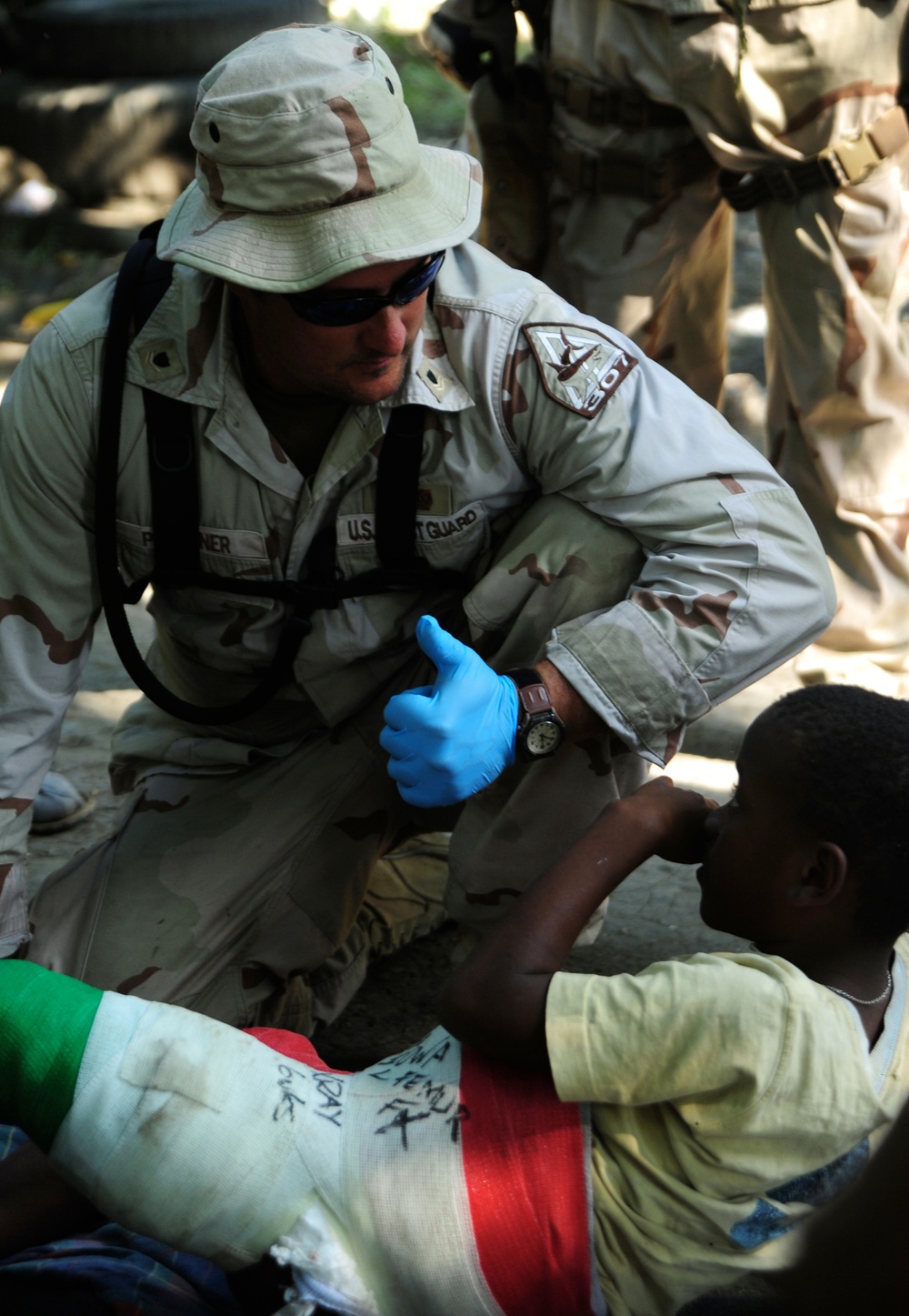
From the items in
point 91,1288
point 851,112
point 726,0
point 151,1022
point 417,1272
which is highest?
point 726,0

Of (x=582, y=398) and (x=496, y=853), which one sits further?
(x=496, y=853)

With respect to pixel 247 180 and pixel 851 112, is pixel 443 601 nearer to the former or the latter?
pixel 247 180

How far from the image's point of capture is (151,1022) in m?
1.47

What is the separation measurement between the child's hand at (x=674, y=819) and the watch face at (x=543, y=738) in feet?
0.62

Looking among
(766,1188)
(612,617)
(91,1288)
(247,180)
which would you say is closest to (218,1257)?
(91,1288)

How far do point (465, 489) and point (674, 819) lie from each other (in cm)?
55

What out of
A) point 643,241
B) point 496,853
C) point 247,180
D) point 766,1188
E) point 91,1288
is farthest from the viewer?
point 643,241

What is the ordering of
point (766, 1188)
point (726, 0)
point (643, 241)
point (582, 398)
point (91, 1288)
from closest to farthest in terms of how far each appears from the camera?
point (766, 1188), point (91, 1288), point (582, 398), point (726, 0), point (643, 241)

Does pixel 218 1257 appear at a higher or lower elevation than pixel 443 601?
lower

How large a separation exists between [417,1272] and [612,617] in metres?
0.80

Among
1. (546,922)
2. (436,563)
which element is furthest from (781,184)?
(546,922)

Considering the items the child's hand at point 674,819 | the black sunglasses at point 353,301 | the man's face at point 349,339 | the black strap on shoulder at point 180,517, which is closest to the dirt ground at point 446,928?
the black strap on shoulder at point 180,517

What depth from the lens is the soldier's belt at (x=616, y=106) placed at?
9.55 ft

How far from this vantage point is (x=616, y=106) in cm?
293
